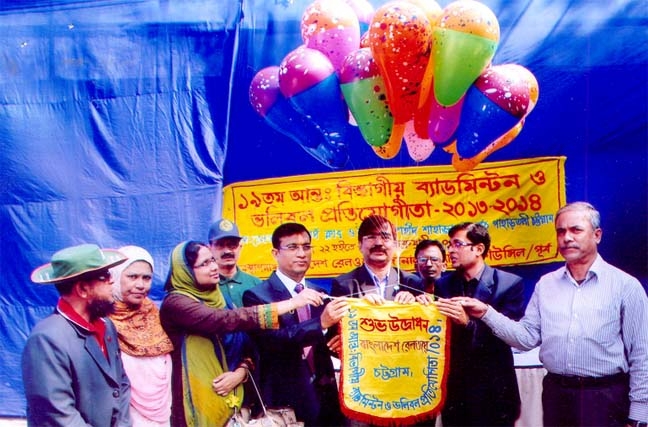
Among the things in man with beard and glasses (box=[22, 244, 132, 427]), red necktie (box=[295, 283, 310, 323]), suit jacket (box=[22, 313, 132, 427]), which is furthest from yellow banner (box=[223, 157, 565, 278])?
suit jacket (box=[22, 313, 132, 427])

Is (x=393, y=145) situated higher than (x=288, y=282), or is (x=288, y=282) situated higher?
(x=393, y=145)

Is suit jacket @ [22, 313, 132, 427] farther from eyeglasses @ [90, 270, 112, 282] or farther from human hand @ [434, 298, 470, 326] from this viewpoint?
human hand @ [434, 298, 470, 326]

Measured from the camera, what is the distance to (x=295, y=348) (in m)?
3.66

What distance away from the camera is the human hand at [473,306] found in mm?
3486

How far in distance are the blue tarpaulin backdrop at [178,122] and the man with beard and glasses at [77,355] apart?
83 centimetres

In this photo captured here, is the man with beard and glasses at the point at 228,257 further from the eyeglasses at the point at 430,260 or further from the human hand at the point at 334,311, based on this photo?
the eyeglasses at the point at 430,260

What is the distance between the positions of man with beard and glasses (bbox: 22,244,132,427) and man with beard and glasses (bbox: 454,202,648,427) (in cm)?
171

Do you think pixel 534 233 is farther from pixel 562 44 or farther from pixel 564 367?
pixel 562 44

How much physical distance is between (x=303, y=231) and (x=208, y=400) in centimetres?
102

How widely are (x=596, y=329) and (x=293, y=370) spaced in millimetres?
1529

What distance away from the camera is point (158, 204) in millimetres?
4039

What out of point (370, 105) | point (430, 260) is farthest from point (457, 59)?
point (430, 260)

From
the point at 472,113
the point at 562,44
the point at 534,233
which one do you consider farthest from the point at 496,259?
the point at 562,44

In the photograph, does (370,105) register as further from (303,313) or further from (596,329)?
(596,329)
